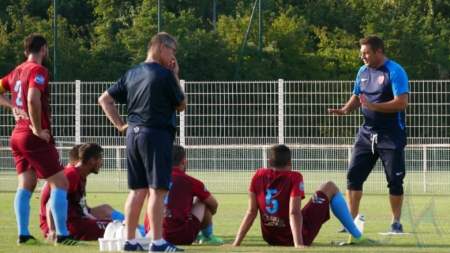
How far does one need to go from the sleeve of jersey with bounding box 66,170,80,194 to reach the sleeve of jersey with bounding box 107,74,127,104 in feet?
4.19

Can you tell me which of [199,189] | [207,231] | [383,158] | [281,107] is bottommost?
[207,231]

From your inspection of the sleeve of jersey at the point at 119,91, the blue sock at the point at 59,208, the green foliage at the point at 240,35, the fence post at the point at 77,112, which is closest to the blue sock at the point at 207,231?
the blue sock at the point at 59,208

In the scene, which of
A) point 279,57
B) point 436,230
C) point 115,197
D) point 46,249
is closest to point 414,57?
point 279,57

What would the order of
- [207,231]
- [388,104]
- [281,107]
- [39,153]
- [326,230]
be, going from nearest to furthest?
[39,153], [207,231], [388,104], [326,230], [281,107]

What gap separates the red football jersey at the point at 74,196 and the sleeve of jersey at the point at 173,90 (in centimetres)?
186

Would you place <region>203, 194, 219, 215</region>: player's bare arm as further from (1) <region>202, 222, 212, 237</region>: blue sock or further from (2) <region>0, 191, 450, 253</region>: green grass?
(2) <region>0, 191, 450, 253</region>: green grass

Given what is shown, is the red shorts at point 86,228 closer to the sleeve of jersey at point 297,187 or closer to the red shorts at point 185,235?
the red shorts at point 185,235

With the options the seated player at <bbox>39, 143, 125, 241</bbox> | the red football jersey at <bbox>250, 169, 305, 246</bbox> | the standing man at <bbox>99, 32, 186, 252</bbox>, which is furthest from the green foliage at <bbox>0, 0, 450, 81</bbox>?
the standing man at <bbox>99, 32, 186, 252</bbox>

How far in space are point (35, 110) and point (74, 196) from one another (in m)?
1.13

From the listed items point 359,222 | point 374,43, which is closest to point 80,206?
point 359,222

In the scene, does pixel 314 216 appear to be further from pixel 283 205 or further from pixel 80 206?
pixel 80 206

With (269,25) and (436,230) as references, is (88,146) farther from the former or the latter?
(269,25)

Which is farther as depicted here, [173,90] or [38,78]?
[38,78]

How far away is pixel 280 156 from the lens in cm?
839
